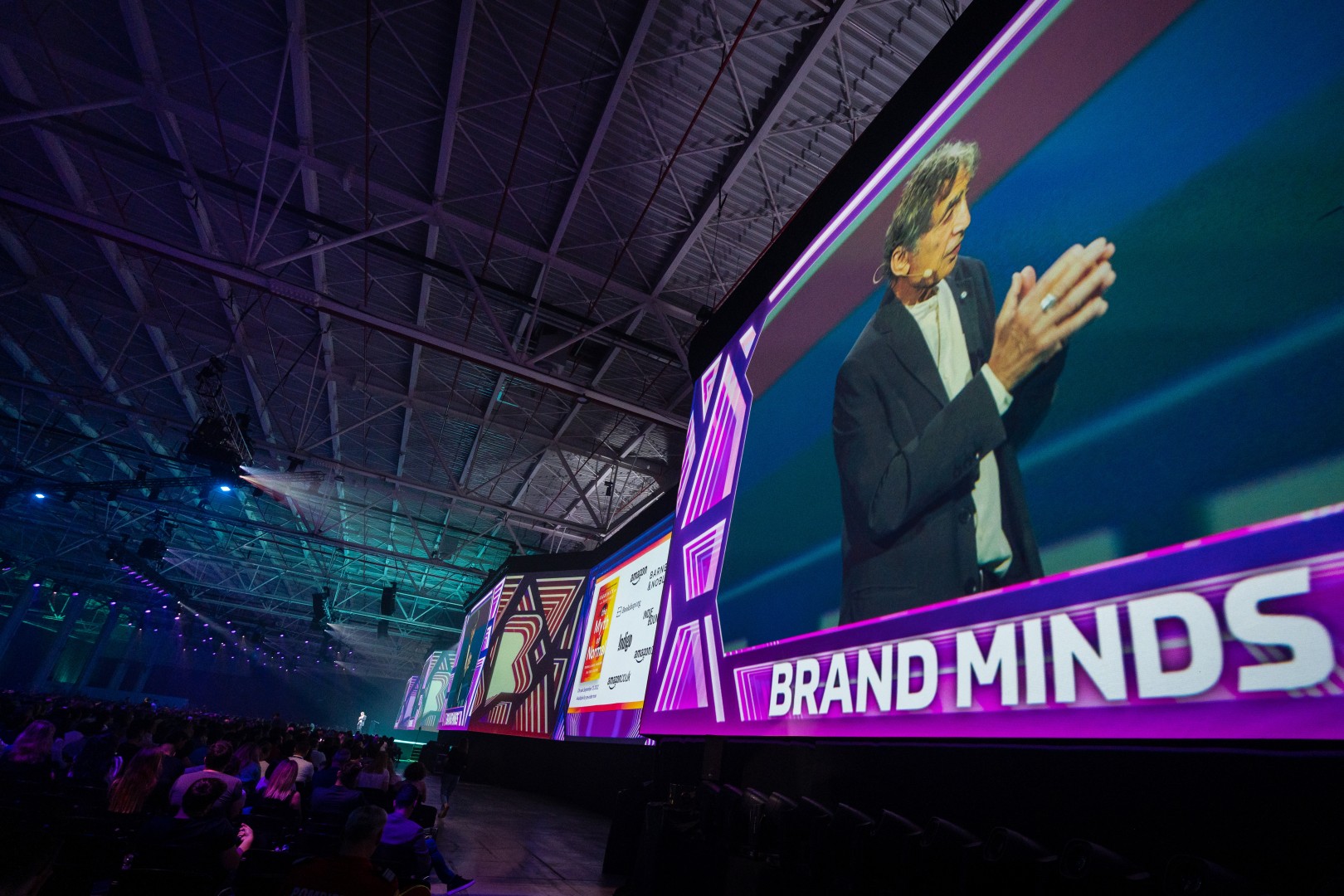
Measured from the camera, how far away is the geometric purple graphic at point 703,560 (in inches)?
218

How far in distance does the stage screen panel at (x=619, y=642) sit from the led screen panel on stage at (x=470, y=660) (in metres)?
6.29

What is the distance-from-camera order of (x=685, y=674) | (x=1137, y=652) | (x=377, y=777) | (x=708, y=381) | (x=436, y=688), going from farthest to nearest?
(x=436, y=688) < (x=708, y=381) < (x=377, y=777) < (x=685, y=674) < (x=1137, y=652)

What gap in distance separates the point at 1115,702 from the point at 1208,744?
0.25m

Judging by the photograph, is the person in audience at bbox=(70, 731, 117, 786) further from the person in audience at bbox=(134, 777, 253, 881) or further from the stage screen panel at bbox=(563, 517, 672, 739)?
the stage screen panel at bbox=(563, 517, 672, 739)

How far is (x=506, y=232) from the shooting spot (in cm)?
1146

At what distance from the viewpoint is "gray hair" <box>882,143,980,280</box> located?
367 centimetres

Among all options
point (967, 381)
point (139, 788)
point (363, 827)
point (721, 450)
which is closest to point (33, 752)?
point (139, 788)

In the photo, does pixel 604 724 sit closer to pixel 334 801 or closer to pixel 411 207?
pixel 334 801

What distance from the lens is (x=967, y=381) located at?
3143mm

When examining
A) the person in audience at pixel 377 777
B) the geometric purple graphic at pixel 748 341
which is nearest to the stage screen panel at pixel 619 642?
the person in audience at pixel 377 777

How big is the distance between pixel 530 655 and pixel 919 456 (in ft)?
46.7

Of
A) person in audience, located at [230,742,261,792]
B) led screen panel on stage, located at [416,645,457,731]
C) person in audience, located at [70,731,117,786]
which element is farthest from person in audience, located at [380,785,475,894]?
led screen panel on stage, located at [416,645,457,731]

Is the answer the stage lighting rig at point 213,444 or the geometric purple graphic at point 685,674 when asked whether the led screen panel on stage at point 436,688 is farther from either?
the geometric purple graphic at point 685,674

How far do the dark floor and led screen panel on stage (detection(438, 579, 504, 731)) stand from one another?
21.3ft
